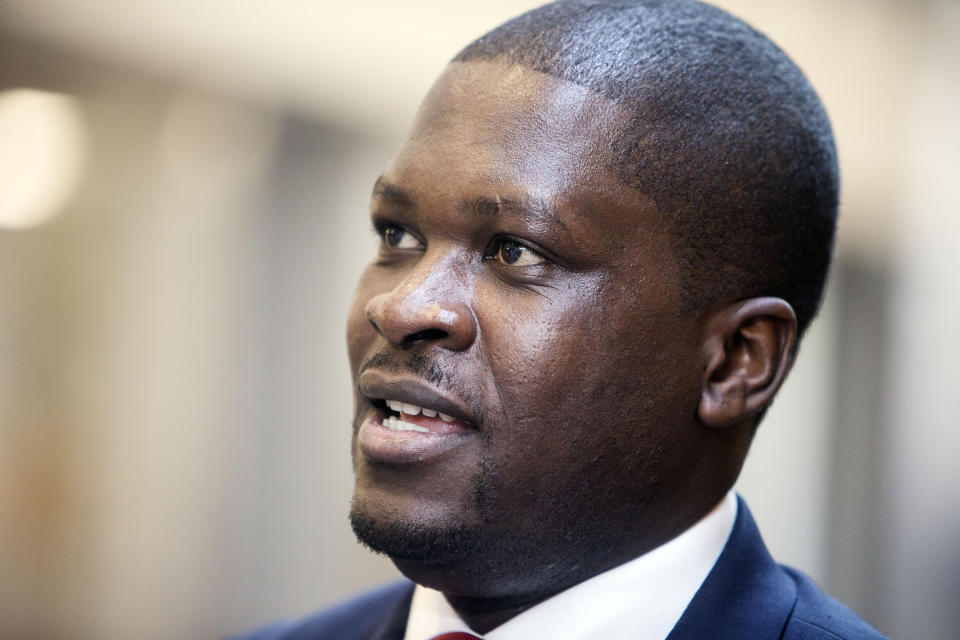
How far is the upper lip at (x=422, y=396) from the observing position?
1.81 m

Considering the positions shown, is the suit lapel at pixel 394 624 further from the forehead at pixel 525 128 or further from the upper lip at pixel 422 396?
the forehead at pixel 525 128

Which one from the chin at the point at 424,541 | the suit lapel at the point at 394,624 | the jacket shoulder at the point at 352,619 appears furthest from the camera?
the jacket shoulder at the point at 352,619

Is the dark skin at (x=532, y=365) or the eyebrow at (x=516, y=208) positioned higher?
the eyebrow at (x=516, y=208)

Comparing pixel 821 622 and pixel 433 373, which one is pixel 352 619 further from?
pixel 821 622

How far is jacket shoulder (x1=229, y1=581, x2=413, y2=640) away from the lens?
2.34 metres

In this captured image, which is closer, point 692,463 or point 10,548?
point 692,463

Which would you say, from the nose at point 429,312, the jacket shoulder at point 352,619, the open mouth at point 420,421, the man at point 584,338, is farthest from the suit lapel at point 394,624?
the nose at point 429,312

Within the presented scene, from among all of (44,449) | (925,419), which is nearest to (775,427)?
(925,419)

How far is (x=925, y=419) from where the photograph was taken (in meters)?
6.79

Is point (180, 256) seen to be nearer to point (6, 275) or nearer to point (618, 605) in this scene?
point (6, 275)

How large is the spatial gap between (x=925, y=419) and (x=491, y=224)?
19.2 ft

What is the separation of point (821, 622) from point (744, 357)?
1.75ft

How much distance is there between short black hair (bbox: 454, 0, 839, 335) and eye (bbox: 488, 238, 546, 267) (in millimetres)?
226

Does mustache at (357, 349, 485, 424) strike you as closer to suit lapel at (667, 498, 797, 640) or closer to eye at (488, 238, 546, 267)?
eye at (488, 238, 546, 267)
